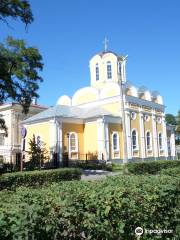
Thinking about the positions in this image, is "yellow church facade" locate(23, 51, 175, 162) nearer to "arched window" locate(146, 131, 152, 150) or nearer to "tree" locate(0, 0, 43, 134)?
"arched window" locate(146, 131, 152, 150)

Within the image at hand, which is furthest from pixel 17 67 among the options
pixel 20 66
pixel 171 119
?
pixel 171 119

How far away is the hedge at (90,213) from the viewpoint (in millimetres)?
3704

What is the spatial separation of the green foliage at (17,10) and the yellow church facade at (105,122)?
1489 centimetres

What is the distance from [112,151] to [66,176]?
18.8 metres

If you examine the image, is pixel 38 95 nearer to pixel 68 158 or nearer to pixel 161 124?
pixel 68 158

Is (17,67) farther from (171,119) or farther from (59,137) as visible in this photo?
(171,119)

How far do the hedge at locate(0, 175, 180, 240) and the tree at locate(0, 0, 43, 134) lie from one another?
13777 millimetres

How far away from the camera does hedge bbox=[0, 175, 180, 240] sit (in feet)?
12.2

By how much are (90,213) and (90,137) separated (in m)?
31.4

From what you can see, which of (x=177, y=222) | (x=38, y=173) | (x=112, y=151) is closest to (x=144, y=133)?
(x=112, y=151)

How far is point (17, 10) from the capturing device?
55.2 ft

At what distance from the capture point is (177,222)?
6.17 meters

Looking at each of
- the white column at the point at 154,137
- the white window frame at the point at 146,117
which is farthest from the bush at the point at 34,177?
the white column at the point at 154,137

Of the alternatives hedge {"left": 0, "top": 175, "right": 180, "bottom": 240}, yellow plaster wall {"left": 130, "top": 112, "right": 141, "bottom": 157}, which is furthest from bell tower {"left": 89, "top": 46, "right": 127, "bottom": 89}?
hedge {"left": 0, "top": 175, "right": 180, "bottom": 240}
